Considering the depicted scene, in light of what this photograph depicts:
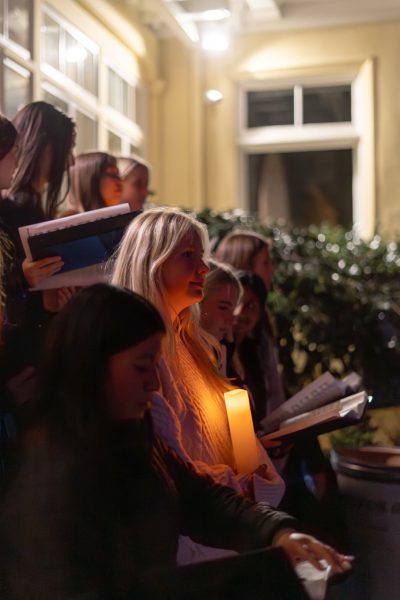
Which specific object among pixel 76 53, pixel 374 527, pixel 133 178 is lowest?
pixel 374 527

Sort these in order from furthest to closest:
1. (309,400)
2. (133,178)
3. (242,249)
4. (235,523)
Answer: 1. (133,178)
2. (242,249)
3. (309,400)
4. (235,523)

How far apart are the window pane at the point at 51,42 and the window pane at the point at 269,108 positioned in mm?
2370

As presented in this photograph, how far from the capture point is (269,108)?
6801 millimetres

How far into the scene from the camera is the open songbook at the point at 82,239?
1.73m

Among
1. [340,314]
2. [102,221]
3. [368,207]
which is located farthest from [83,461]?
[368,207]

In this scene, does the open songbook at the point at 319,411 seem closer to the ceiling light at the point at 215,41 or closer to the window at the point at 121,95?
the window at the point at 121,95

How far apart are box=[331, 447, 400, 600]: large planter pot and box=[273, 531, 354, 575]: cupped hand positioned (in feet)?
2.91

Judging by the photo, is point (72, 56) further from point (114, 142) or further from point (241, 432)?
point (241, 432)

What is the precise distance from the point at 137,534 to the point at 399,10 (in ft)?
18.6

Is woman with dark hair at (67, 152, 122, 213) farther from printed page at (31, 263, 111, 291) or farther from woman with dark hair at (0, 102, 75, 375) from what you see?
printed page at (31, 263, 111, 291)

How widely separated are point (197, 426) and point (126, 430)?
327 mm

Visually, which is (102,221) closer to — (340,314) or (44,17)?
(340,314)

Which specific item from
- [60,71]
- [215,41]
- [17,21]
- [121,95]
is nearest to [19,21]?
[17,21]

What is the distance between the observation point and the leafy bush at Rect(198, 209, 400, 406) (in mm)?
4258
